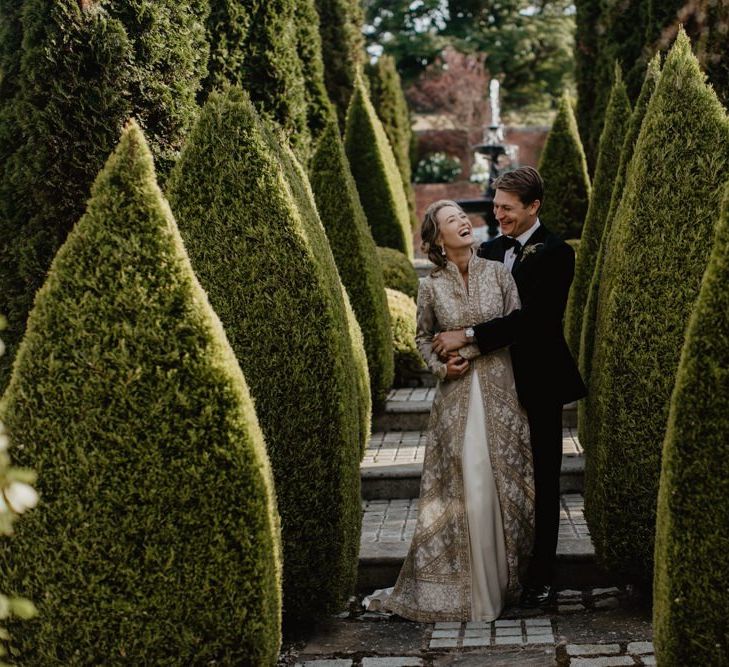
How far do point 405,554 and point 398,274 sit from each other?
216 inches

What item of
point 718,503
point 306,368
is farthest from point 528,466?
point 718,503

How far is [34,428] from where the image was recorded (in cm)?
300

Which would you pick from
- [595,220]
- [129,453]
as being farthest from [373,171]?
[129,453]

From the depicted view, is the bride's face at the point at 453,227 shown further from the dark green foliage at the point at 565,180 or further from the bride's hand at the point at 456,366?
the dark green foliage at the point at 565,180

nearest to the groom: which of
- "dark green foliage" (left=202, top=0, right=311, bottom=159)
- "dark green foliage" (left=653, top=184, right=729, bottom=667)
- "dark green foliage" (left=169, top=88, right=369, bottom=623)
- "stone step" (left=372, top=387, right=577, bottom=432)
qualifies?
"dark green foliage" (left=169, top=88, right=369, bottom=623)

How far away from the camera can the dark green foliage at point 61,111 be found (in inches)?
200

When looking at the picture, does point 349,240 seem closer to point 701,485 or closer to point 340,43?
point 701,485

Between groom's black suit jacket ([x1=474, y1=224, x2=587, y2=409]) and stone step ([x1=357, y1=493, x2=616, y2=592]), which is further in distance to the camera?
stone step ([x1=357, y1=493, x2=616, y2=592])

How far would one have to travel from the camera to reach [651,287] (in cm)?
405

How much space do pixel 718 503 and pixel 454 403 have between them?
192 centimetres

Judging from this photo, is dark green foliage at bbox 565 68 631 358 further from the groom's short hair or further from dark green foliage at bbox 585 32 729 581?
dark green foliage at bbox 585 32 729 581

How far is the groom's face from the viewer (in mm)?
4633

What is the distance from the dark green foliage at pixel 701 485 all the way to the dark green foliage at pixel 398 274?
7.34 meters

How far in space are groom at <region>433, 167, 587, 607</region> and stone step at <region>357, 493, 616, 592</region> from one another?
14.7 inches
